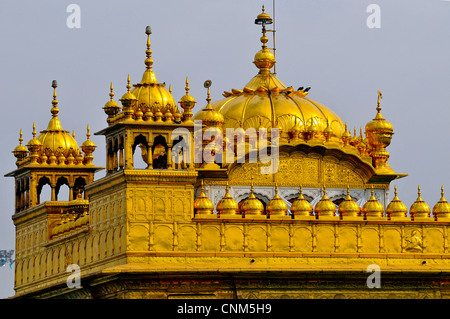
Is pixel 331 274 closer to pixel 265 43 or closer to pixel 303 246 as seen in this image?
pixel 303 246

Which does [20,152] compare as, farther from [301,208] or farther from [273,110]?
[301,208]

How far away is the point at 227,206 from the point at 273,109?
6.44m

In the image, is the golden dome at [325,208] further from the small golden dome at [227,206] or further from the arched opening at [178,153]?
the arched opening at [178,153]

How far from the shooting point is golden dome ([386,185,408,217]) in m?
51.2

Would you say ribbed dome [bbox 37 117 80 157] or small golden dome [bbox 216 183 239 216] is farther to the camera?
ribbed dome [bbox 37 117 80 157]

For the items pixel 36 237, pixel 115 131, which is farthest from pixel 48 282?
pixel 115 131

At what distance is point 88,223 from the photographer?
53062 millimetres

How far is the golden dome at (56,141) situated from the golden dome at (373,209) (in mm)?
11518

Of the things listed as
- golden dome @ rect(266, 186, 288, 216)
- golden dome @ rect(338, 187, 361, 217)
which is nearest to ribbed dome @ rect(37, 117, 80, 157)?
golden dome @ rect(266, 186, 288, 216)

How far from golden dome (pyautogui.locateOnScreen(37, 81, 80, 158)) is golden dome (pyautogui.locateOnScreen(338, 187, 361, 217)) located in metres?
11.1

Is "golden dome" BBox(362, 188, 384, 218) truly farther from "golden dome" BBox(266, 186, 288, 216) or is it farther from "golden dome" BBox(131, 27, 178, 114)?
"golden dome" BBox(131, 27, 178, 114)

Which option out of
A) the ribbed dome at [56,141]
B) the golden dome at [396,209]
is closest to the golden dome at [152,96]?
the golden dome at [396,209]

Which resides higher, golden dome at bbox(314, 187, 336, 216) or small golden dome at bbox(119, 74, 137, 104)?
small golden dome at bbox(119, 74, 137, 104)

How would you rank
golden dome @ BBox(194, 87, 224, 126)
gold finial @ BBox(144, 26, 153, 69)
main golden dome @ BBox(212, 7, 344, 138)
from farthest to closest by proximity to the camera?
main golden dome @ BBox(212, 7, 344, 138), golden dome @ BBox(194, 87, 224, 126), gold finial @ BBox(144, 26, 153, 69)
